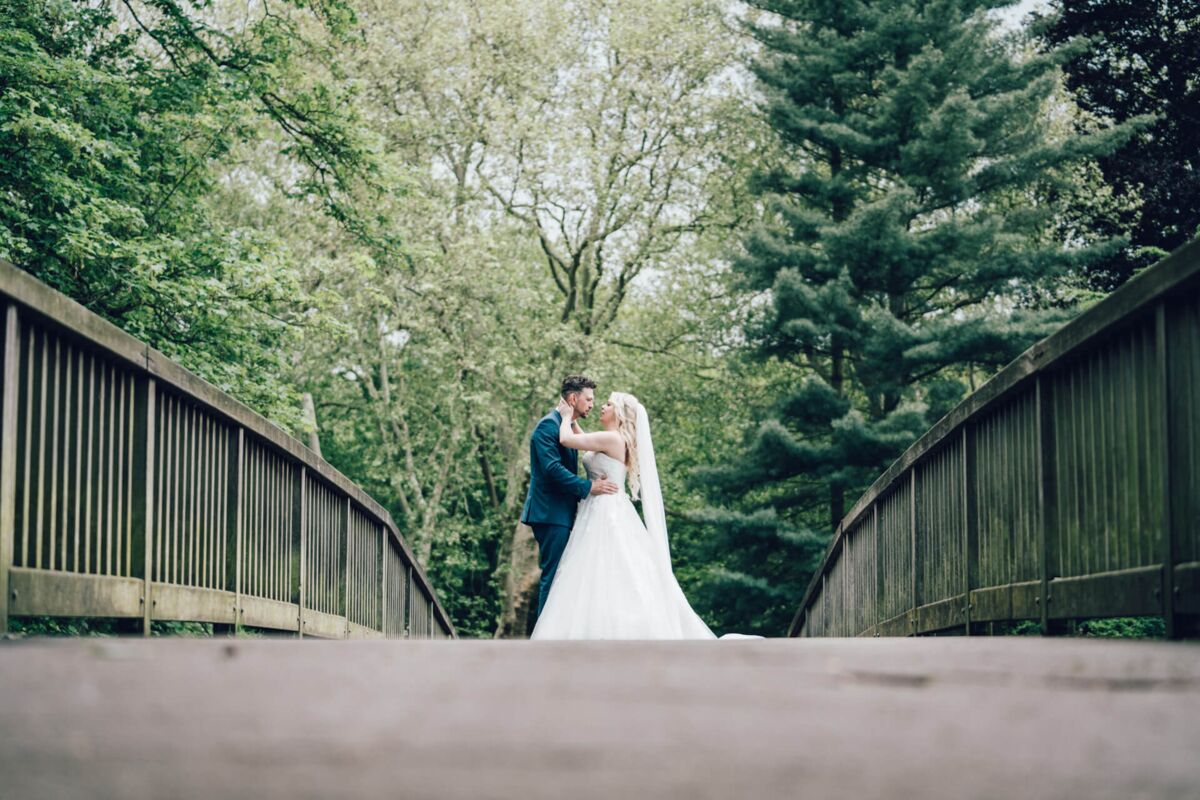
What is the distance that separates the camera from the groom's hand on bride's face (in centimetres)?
1097

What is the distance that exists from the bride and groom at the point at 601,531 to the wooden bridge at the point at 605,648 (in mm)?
1720

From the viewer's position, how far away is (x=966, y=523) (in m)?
7.54

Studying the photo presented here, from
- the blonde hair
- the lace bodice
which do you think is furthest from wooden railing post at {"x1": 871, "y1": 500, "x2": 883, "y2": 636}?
the lace bodice

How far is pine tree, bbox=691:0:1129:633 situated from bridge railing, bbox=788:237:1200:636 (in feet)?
57.2

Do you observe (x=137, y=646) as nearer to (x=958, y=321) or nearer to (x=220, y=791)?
(x=220, y=791)

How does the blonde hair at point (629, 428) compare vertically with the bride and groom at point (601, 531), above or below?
above

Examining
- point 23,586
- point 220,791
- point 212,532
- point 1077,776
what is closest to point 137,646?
point 23,586

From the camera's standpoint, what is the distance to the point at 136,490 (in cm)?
626

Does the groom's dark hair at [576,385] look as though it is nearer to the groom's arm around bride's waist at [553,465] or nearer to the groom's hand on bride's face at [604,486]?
the groom's arm around bride's waist at [553,465]

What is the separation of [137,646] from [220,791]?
6.70ft

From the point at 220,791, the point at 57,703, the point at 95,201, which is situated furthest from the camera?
the point at 95,201

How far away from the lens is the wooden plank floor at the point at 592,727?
2129mm

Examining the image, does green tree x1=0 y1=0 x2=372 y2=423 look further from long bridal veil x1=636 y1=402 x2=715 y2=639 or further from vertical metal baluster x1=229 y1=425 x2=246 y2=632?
vertical metal baluster x1=229 y1=425 x2=246 y2=632

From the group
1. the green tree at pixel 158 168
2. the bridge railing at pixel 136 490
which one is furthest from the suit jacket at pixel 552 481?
the green tree at pixel 158 168
